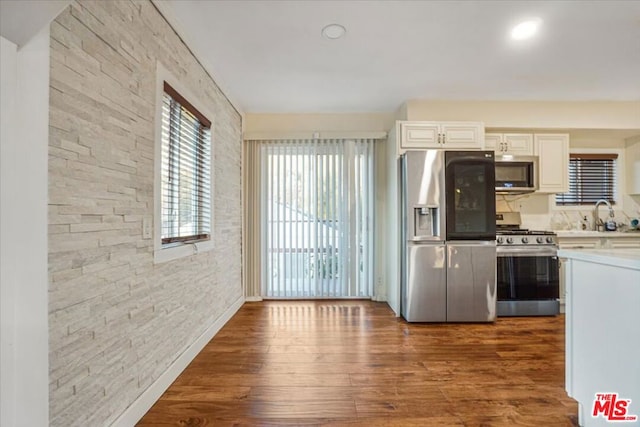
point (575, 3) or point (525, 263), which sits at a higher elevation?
point (575, 3)

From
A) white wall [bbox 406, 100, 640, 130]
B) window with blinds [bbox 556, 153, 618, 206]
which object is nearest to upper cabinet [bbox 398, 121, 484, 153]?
white wall [bbox 406, 100, 640, 130]

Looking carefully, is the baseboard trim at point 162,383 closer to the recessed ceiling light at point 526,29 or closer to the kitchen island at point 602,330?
the kitchen island at point 602,330

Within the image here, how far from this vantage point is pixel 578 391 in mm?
1610

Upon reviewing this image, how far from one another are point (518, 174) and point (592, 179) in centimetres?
145

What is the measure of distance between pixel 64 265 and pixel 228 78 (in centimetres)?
245

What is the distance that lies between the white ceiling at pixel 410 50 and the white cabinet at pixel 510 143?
43 cm

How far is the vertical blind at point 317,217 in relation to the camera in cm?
411

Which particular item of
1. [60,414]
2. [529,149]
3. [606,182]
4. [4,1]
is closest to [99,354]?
[60,414]

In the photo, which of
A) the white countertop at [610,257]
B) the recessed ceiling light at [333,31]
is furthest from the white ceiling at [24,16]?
the white countertop at [610,257]

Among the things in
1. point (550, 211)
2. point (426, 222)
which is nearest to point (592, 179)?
point (550, 211)

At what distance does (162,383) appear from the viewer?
→ 1958 mm

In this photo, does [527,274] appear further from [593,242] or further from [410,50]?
[410,50]

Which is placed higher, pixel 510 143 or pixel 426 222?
pixel 510 143

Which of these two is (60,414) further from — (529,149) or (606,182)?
(606,182)
